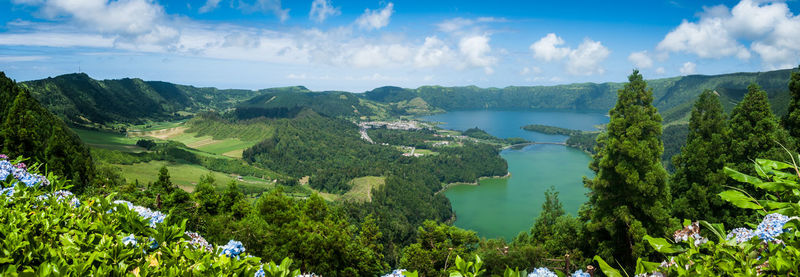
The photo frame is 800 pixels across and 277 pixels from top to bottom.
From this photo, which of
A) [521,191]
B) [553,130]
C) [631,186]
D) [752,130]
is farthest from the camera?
[553,130]

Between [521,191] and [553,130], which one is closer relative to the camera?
[521,191]

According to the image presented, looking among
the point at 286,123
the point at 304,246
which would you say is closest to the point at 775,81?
the point at 286,123

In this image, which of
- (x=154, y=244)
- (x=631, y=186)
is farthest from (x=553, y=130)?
(x=154, y=244)

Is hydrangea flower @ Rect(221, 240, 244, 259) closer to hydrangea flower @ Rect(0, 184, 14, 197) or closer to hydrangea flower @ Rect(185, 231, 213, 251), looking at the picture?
hydrangea flower @ Rect(185, 231, 213, 251)

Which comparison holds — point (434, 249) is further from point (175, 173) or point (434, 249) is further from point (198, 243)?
point (175, 173)

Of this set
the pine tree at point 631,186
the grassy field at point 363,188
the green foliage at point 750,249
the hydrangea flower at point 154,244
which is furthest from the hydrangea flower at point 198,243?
the grassy field at point 363,188

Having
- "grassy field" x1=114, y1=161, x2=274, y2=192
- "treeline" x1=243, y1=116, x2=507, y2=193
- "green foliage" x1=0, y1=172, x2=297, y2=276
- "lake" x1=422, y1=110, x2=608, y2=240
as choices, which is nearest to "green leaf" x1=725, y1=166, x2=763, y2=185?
"green foliage" x1=0, y1=172, x2=297, y2=276
